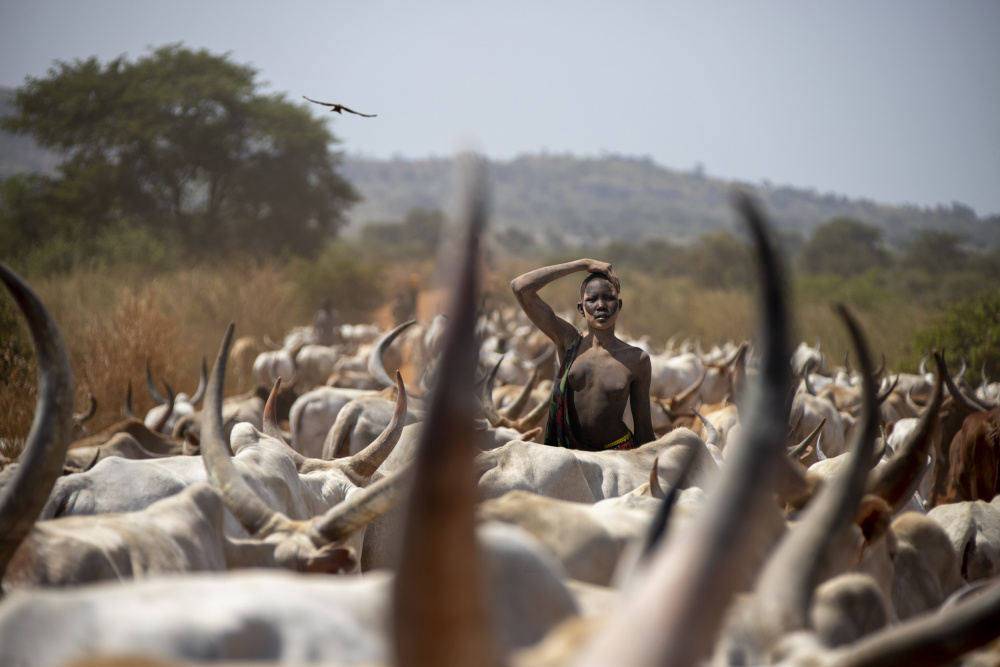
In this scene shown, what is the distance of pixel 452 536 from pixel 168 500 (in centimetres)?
177

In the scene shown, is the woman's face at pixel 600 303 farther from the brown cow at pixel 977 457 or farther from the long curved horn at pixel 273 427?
the brown cow at pixel 977 457

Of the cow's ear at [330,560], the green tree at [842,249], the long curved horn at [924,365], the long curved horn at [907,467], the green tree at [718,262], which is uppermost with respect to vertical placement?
the green tree at [842,249]

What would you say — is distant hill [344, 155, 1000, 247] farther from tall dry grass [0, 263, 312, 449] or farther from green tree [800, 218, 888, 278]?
tall dry grass [0, 263, 312, 449]

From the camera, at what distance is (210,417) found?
3.18 meters

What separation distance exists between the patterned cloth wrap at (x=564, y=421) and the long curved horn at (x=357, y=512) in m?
2.13

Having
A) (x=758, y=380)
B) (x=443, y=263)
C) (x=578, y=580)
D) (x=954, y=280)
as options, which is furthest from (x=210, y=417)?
(x=954, y=280)

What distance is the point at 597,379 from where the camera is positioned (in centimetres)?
474

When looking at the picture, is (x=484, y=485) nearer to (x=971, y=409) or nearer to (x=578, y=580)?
(x=578, y=580)

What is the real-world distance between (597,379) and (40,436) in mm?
2951

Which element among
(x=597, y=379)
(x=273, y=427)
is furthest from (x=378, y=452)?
(x=597, y=379)

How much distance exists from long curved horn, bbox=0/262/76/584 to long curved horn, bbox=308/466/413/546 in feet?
2.58

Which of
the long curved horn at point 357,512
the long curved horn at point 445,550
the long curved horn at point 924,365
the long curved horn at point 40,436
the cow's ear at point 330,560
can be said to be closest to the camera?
the long curved horn at point 445,550

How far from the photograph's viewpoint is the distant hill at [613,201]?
124 metres

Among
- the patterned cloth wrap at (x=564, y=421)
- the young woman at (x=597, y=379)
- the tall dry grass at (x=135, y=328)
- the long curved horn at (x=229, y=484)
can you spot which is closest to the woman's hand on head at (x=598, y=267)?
the young woman at (x=597, y=379)
